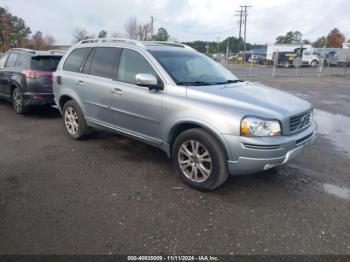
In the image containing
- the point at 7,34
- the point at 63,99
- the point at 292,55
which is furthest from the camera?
the point at 7,34

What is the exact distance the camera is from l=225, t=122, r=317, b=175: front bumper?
329cm

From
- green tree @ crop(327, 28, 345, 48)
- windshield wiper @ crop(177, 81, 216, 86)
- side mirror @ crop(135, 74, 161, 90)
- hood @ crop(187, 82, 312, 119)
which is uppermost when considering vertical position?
green tree @ crop(327, 28, 345, 48)

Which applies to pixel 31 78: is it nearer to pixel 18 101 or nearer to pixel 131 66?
pixel 18 101

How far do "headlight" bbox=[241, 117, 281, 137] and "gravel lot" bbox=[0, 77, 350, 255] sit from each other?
86cm

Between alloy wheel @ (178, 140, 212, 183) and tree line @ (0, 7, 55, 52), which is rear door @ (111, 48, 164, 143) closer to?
alloy wheel @ (178, 140, 212, 183)

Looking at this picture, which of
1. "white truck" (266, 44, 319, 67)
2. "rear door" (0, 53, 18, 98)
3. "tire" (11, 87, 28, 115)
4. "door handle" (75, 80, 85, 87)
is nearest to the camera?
"door handle" (75, 80, 85, 87)

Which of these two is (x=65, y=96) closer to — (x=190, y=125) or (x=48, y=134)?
(x=48, y=134)

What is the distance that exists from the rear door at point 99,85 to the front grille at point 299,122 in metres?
2.57

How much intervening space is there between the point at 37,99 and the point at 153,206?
4.94 m

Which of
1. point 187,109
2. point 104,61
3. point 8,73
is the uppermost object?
point 104,61

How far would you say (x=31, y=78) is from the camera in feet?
23.0

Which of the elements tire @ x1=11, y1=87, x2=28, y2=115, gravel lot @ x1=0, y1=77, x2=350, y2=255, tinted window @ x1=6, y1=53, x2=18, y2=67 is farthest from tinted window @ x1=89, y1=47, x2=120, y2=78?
tinted window @ x1=6, y1=53, x2=18, y2=67

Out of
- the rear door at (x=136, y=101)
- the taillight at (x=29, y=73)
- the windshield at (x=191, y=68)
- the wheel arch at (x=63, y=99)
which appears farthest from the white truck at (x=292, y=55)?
the rear door at (x=136, y=101)

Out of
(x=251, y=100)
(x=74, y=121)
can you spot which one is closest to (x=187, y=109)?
(x=251, y=100)
